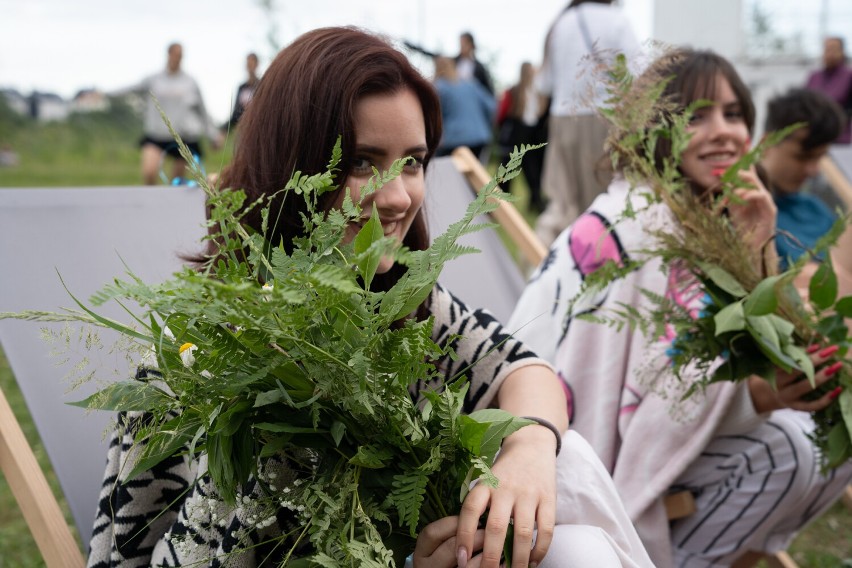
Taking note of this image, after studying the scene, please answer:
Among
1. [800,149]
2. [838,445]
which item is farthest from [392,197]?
[800,149]

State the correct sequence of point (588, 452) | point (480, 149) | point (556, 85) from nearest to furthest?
1. point (588, 452)
2. point (556, 85)
3. point (480, 149)

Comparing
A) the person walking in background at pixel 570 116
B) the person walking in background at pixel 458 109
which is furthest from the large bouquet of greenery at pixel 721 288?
the person walking in background at pixel 458 109

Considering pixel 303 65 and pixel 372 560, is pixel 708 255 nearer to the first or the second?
pixel 303 65

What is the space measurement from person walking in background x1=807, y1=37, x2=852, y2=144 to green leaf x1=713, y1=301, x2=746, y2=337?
523cm

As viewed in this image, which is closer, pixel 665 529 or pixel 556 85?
pixel 665 529

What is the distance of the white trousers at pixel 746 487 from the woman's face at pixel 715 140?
0.57 metres

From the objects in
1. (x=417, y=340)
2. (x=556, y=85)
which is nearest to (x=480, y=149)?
(x=556, y=85)

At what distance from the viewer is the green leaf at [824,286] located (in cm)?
178

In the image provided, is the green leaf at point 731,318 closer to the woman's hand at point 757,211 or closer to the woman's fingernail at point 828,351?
the woman's fingernail at point 828,351

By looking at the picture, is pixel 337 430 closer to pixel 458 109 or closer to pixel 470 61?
pixel 458 109

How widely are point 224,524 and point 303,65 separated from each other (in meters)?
0.67

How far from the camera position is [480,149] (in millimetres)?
6980

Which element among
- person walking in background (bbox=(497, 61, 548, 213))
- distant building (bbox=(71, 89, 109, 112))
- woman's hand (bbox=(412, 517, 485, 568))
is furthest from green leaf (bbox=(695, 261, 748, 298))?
distant building (bbox=(71, 89, 109, 112))

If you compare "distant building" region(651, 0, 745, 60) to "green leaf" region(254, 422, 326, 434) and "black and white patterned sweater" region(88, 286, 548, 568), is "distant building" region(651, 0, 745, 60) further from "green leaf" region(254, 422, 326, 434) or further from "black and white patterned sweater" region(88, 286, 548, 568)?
"green leaf" region(254, 422, 326, 434)
